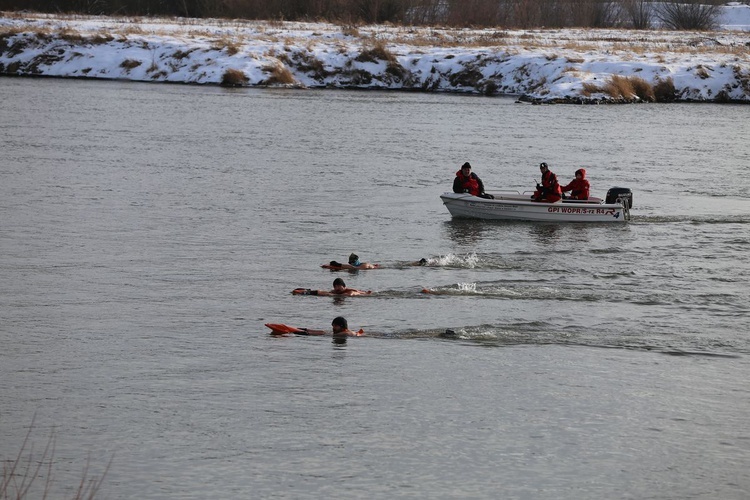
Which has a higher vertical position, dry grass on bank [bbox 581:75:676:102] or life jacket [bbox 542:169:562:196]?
dry grass on bank [bbox 581:75:676:102]

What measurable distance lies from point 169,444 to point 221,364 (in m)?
2.98

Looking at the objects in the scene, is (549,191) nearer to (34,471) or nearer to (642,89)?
(34,471)

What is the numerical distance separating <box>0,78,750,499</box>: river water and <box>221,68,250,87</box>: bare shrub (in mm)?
27923

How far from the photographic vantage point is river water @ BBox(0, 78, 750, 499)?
12.6 metres

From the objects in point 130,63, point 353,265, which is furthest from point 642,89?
point 353,265

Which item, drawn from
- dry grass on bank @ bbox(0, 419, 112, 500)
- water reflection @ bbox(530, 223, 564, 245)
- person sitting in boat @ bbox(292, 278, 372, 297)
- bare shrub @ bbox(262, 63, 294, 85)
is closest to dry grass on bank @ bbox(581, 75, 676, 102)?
bare shrub @ bbox(262, 63, 294, 85)

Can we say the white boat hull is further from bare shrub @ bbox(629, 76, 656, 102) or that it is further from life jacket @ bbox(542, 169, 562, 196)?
bare shrub @ bbox(629, 76, 656, 102)

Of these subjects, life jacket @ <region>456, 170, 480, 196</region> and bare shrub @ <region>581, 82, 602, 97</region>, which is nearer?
life jacket @ <region>456, 170, 480, 196</region>

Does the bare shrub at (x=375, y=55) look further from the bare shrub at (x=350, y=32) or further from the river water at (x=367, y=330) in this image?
the river water at (x=367, y=330)

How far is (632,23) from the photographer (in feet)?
337

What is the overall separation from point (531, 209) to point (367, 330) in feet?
36.4

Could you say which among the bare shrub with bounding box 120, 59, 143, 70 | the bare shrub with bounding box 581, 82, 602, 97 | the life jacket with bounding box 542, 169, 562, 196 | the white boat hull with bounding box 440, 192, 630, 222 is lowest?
the white boat hull with bounding box 440, 192, 630, 222

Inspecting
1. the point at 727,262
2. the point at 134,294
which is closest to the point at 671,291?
the point at 727,262

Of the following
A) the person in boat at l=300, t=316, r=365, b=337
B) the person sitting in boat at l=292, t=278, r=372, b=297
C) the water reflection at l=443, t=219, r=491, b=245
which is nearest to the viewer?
the person in boat at l=300, t=316, r=365, b=337
